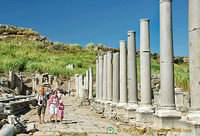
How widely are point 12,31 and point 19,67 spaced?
185 ft

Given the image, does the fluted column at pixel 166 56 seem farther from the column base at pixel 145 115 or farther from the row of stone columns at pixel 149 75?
the column base at pixel 145 115

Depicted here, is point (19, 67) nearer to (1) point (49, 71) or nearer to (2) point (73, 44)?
(1) point (49, 71)

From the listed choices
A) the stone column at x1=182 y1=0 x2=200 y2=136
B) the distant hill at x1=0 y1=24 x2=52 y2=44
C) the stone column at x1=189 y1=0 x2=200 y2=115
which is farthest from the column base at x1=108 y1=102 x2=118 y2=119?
the distant hill at x1=0 y1=24 x2=52 y2=44

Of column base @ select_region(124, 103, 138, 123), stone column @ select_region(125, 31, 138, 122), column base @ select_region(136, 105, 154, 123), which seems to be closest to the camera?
column base @ select_region(136, 105, 154, 123)

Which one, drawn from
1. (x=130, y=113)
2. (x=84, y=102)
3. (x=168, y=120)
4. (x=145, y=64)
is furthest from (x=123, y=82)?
(x=84, y=102)

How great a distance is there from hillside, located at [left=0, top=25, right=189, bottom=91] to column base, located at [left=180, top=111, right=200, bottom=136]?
17.1 m

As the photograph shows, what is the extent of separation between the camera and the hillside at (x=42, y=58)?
50.5 metres

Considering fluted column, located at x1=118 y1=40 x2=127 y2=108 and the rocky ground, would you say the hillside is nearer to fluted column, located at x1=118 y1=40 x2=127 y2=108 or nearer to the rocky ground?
fluted column, located at x1=118 y1=40 x2=127 y2=108

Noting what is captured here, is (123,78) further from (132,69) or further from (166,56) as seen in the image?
(166,56)

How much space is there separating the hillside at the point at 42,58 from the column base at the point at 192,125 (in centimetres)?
1706

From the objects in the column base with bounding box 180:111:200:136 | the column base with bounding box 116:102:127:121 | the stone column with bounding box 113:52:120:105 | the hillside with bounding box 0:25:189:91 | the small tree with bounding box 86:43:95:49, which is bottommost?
the column base with bounding box 116:102:127:121

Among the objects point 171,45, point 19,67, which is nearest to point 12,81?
point 19,67

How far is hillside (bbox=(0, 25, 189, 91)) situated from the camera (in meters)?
50.5

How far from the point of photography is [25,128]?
847cm
